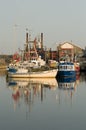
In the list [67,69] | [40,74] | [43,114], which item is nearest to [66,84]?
[40,74]

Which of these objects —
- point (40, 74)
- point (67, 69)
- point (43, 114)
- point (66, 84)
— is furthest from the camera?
point (67, 69)

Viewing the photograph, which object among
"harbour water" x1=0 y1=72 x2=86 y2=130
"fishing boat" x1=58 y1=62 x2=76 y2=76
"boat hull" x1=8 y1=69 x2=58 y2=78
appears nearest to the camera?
"harbour water" x1=0 y1=72 x2=86 y2=130

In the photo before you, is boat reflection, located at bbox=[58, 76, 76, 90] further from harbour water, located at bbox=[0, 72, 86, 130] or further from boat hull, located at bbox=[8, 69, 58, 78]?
harbour water, located at bbox=[0, 72, 86, 130]

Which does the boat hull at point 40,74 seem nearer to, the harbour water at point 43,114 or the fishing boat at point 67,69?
the fishing boat at point 67,69

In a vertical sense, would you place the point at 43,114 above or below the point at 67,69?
below

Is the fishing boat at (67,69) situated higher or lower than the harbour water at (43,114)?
higher

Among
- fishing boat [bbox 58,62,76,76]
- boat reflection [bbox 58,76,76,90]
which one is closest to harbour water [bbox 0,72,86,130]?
boat reflection [bbox 58,76,76,90]

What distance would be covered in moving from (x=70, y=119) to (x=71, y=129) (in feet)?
8.22

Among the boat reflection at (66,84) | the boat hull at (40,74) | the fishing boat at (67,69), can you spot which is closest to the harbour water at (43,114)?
the boat reflection at (66,84)

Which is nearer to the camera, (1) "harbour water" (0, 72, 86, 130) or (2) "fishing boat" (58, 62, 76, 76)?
(1) "harbour water" (0, 72, 86, 130)

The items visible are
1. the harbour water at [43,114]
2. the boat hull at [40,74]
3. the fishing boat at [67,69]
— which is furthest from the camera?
the fishing boat at [67,69]

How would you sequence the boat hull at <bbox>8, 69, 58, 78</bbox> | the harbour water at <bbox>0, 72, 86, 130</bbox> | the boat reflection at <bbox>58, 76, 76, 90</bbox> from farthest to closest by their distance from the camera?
the boat hull at <bbox>8, 69, 58, 78</bbox>, the boat reflection at <bbox>58, 76, 76, 90</bbox>, the harbour water at <bbox>0, 72, 86, 130</bbox>

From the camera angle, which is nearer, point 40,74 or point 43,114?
point 43,114

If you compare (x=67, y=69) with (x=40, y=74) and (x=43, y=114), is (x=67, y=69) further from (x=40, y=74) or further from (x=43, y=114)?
(x=43, y=114)
